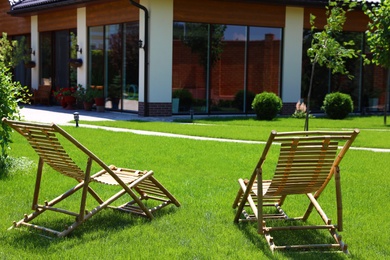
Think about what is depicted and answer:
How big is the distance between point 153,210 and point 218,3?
13539 mm

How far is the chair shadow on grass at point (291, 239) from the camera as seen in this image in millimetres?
4965

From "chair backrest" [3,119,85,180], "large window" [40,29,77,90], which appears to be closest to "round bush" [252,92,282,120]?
"large window" [40,29,77,90]

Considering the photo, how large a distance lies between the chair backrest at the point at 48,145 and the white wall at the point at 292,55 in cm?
1531

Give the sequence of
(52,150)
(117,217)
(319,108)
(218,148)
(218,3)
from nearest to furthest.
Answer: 1. (52,150)
2. (117,217)
3. (218,148)
4. (218,3)
5. (319,108)

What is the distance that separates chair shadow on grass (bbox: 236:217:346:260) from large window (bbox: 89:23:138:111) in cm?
1367

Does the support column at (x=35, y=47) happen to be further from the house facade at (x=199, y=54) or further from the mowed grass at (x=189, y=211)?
the mowed grass at (x=189, y=211)

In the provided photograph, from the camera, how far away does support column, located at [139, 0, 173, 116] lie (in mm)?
17953

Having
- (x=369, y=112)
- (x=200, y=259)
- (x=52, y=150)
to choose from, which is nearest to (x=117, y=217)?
(x=52, y=150)

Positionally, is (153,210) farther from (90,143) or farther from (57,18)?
(57,18)

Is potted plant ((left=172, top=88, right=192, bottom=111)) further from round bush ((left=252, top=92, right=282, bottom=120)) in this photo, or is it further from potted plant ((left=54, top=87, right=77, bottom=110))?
potted plant ((left=54, top=87, right=77, bottom=110))

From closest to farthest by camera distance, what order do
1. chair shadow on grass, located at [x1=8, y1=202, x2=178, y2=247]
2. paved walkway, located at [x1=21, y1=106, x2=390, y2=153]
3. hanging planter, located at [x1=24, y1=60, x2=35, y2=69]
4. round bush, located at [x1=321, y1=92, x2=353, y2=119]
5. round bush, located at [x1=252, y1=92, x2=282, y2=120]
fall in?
chair shadow on grass, located at [x1=8, y1=202, x2=178, y2=247] → paved walkway, located at [x1=21, y1=106, x2=390, y2=153] → round bush, located at [x1=252, y1=92, x2=282, y2=120] → round bush, located at [x1=321, y1=92, x2=353, y2=119] → hanging planter, located at [x1=24, y1=60, x2=35, y2=69]

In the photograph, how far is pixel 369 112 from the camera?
2236cm

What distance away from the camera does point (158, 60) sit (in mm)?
18141

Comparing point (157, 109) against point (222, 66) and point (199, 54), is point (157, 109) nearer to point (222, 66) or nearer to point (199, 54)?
point (199, 54)
